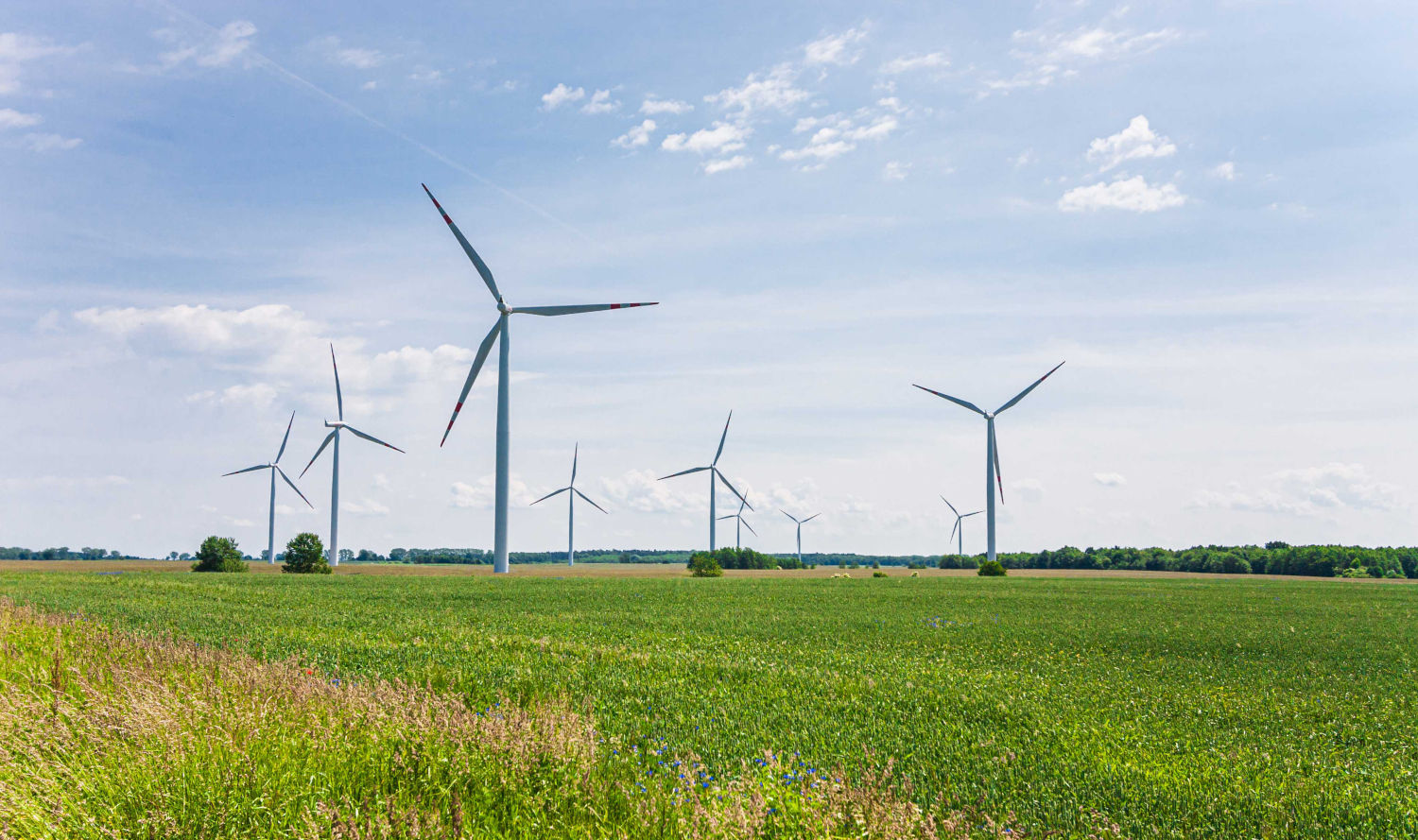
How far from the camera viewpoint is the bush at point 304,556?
7994 cm

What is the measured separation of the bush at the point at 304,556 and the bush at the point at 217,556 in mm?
5134

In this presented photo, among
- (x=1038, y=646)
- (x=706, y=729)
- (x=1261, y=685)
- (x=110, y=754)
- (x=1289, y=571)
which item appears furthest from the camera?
(x=1289, y=571)

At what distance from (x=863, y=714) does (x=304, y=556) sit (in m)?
78.3

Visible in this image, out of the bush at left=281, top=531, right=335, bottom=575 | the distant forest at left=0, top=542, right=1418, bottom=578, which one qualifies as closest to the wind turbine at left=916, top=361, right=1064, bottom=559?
the distant forest at left=0, top=542, right=1418, bottom=578

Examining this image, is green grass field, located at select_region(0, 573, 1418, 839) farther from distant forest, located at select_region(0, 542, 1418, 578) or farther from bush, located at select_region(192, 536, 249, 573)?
distant forest, located at select_region(0, 542, 1418, 578)

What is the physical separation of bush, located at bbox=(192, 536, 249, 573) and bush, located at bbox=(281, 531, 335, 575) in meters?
5.13

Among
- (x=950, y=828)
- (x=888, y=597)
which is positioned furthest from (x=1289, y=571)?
(x=950, y=828)

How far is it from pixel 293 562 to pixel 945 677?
76.2 meters

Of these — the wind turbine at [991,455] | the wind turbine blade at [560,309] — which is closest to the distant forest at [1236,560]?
the wind turbine at [991,455]

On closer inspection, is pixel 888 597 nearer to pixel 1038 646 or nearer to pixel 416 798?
pixel 1038 646

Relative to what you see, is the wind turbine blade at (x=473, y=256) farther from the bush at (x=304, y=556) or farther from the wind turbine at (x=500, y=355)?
the bush at (x=304, y=556)

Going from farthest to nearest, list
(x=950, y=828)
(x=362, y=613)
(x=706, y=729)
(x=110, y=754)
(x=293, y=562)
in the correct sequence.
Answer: (x=293, y=562)
(x=362, y=613)
(x=706, y=729)
(x=110, y=754)
(x=950, y=828)

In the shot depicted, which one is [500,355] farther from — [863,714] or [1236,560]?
[1236,560]

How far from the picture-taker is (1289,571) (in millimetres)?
123812
